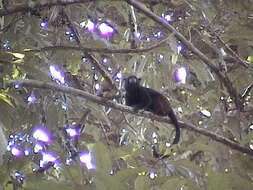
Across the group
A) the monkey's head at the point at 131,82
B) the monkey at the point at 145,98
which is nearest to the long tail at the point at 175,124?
the monkey at the point at 145,98

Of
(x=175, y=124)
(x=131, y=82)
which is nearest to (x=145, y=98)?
(x=131, y=82)

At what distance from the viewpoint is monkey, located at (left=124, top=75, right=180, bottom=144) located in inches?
158

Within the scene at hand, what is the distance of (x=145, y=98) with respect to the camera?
4.29 meters

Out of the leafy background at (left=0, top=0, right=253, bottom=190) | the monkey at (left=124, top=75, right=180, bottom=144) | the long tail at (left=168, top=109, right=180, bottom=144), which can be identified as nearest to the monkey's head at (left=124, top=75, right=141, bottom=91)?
the monkey at (left=124, top=75, right=180, bottom=144)

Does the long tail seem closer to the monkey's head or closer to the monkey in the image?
the monkey

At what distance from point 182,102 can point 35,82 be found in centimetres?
179

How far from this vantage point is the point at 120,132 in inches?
153

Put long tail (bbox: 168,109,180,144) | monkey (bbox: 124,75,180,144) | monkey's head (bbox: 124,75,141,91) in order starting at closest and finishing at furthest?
long tail (bbox: 168,109,180,144)
monkey (bbox: 124,75,180,144)
monkey's head (bbox: 124,75,141,91)

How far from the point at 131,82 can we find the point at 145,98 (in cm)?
16

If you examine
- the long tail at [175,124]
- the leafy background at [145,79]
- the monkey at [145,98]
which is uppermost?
the leafy background at [145,79]

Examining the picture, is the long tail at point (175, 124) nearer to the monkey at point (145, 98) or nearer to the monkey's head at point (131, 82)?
the monkey at point (145, 98)

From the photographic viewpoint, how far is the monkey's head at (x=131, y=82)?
4109mm

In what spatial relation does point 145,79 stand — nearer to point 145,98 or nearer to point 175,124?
point 145,98

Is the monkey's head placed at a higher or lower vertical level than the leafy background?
lower
